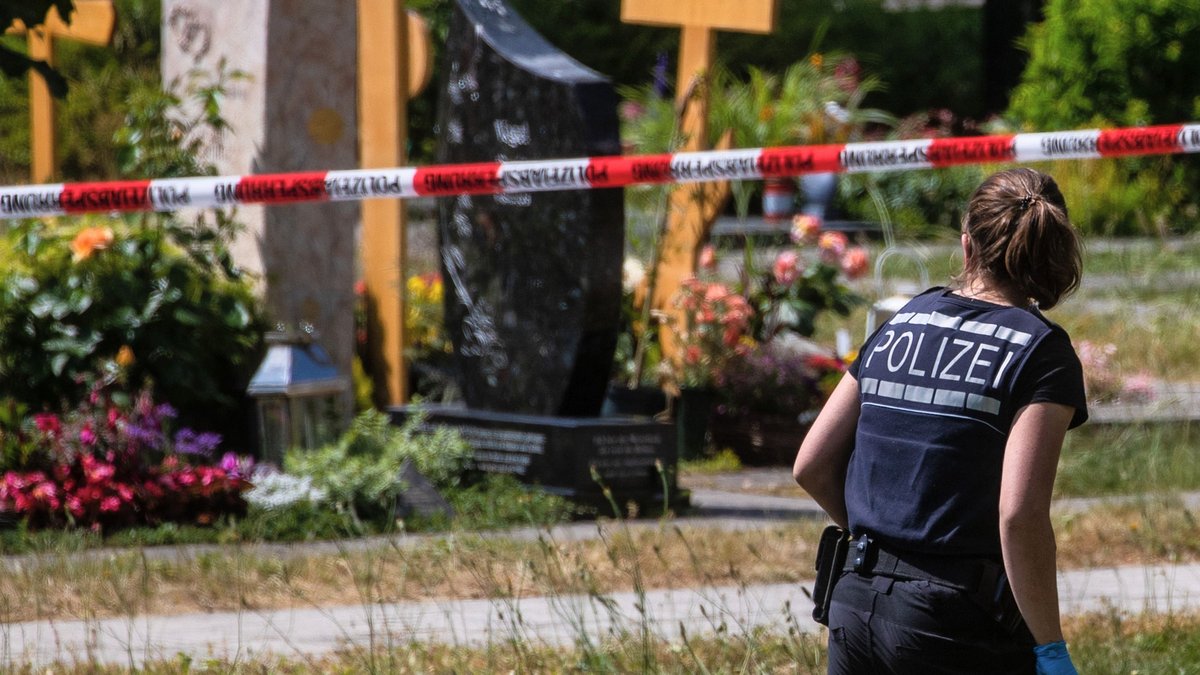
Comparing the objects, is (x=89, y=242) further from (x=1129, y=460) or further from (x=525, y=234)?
(x=1129, y=460)

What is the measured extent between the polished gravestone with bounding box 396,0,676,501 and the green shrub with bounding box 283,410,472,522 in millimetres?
202

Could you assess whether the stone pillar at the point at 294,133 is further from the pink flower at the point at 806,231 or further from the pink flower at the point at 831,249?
the pink flower at the point at 831,249

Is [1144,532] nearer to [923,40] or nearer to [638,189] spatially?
[638,189]

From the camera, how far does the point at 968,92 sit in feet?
83.7

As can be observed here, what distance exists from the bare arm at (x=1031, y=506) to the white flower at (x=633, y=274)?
668cm

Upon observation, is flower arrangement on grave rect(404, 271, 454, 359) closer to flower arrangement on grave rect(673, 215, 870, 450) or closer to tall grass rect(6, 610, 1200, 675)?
flower arrangement on grave rect(673, 215, 870, 450)

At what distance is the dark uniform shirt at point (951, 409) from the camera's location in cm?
271

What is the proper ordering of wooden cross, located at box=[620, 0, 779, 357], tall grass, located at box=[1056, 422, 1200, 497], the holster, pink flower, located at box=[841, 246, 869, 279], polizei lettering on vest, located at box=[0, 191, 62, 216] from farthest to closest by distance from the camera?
pink flower, located at box=[841, 246, 869, 279]
wooden cross, located at box=[620, 0, 779, 357]
tall grass, located at box=[1056, 422, 1200, 497]
polizei lettering on vest, located at box=[0, 191, 62, 216]
the holster

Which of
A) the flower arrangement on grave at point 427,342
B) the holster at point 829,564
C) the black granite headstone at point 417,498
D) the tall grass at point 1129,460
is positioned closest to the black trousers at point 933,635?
the holster at point 829,564

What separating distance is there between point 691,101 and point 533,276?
200 cm

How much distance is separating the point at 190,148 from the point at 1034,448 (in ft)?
19.8

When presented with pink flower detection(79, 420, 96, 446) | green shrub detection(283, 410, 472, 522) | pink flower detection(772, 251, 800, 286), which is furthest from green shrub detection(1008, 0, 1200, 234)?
pink flower detection(79, 420, 96, 446)

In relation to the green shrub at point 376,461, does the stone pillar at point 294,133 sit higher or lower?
higher

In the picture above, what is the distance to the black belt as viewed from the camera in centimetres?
277
